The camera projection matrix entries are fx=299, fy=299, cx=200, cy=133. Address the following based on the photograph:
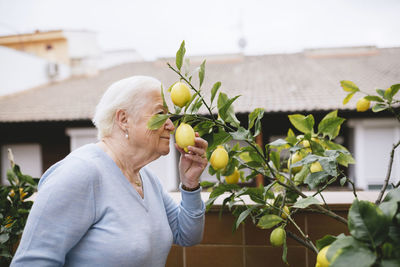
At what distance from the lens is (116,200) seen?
2.74 ft

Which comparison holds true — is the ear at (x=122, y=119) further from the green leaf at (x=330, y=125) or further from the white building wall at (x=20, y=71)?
the white building wall at (x=20, y=71)

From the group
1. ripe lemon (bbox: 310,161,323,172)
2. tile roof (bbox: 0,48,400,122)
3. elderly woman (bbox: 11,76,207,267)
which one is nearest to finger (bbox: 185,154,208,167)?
elderly woman (bbox: 11,76,207,267)

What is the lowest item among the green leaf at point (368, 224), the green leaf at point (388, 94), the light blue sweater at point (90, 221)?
the light blue sweater at point (90, 221)

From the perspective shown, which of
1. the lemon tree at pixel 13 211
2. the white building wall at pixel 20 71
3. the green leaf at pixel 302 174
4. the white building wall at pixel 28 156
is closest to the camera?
the green leaf at pixel 302 174

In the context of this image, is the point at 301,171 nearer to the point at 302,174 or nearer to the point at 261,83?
the point at 302,174

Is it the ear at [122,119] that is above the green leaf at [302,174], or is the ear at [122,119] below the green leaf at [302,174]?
above

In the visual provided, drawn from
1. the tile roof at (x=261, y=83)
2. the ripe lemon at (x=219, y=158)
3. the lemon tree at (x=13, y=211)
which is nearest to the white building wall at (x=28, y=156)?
the tile roof at (x=261, y=83)

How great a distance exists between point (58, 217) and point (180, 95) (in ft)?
1.38

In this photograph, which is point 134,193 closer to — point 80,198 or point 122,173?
point 122,173

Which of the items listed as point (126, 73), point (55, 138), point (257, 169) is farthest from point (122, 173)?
point (126, 73)

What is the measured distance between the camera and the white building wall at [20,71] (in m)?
8.18

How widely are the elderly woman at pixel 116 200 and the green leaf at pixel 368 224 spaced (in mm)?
492

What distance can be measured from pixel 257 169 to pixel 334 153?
230mm

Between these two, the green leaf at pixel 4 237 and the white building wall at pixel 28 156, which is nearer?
the green leaf at pixel 4 237
